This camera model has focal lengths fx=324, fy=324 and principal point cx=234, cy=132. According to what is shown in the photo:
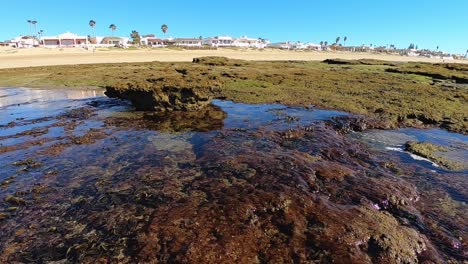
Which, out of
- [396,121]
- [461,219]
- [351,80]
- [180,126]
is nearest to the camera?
[461,219]

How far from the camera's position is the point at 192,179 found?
24.9ft

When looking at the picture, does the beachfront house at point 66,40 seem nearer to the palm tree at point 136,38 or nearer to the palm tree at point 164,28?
the palm tree at point 136,38

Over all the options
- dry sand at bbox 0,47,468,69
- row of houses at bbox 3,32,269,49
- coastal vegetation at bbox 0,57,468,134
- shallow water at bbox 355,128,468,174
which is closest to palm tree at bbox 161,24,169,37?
row of houses at bbox 3,32,269,49

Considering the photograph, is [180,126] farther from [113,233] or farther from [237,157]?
[113,233]

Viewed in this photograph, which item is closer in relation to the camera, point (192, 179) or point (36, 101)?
point (192, 179)

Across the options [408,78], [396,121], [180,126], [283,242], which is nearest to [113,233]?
[283,242]

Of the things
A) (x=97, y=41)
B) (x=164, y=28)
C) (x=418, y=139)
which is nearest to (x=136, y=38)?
(x=97, y=41)

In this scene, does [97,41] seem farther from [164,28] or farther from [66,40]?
[164,28]

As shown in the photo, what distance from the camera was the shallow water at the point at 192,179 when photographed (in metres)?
5.60

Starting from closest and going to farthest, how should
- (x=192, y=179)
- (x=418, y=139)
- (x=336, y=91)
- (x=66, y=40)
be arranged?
(x=192, y=179) < (x=418, y=139) < (x=336, y=91) < (x=66, y=40)

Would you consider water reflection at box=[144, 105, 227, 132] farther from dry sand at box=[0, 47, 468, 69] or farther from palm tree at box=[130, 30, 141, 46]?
palm tree at box=[130, 30, 141, 46]

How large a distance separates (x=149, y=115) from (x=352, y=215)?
1089 centimetres

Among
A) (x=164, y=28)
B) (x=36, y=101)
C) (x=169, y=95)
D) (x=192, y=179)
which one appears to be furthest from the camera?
(x=164, y=28)

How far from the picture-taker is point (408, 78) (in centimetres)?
2753
